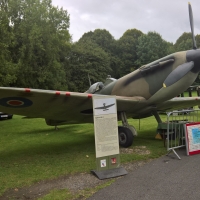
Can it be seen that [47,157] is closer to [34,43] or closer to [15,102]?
[15,102]

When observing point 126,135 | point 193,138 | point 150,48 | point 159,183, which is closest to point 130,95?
point 126,135

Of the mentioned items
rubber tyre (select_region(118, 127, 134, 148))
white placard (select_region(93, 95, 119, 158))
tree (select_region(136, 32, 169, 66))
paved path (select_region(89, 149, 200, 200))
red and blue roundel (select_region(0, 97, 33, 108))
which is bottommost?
paved path (select_region(89, 149, 200, 200))

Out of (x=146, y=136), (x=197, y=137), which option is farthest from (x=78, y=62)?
(x=197, y=137)

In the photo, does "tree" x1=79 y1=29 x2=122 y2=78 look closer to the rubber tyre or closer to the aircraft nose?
the rubber tyre

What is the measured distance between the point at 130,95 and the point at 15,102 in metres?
3.68

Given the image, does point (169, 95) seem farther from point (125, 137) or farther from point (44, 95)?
point (44, 95)

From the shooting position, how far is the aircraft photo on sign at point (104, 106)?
16.3ft

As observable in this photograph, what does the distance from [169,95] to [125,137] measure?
1.84 m

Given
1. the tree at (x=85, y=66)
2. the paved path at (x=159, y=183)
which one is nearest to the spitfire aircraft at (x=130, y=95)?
the paved path at (x=159, y=183)

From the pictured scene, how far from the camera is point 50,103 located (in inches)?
251

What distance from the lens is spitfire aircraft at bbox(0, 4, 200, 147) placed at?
6129 mm

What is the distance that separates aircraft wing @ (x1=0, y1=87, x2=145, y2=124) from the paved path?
2.30 metres

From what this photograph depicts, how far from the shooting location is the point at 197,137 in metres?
6.70

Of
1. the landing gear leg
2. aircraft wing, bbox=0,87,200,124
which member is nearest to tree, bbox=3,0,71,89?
aircraft wing, bbox=0,87,200,124
